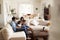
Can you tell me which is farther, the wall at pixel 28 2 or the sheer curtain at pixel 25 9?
the sheer curtain at pixel 25 9

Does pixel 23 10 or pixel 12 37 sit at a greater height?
pixel 23 10

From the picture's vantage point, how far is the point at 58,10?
75 cm

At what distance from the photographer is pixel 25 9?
10.4 meters

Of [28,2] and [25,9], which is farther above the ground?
[28,2]

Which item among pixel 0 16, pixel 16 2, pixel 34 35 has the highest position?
pixel 16 2

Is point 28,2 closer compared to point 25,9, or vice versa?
point 28,2

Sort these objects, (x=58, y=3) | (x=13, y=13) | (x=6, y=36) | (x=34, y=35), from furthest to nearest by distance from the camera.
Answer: (x=13, y=13) < (x=34, y=35) < (x=6, y=36) < (x=58, y=3)

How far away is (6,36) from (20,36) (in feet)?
1.49

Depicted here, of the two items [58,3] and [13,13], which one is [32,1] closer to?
[13,13]

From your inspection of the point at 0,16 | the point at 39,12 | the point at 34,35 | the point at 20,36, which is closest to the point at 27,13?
the point at 39,12

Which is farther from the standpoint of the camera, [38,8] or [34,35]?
[38,8]

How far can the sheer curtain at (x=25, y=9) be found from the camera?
33.7 feet

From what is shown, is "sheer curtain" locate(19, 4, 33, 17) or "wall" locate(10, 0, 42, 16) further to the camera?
"sheer curtain" locate(19, 4, 33, 17)

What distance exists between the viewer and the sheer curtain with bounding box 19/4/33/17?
10.3m
